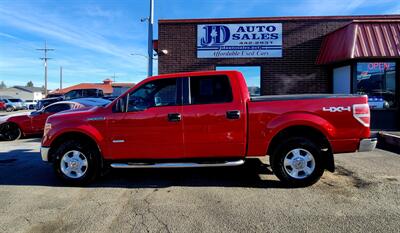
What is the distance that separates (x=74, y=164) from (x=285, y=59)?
368 inches

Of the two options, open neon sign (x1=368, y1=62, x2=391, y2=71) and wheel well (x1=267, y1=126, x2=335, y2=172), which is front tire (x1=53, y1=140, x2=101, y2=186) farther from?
open neon sign (x1=368, y1=62, x2=391, y2=71)

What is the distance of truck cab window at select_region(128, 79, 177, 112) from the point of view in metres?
5.54

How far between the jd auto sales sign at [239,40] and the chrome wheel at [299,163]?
7.88 metres

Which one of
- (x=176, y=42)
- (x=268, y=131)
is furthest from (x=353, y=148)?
(x=176, y=42)

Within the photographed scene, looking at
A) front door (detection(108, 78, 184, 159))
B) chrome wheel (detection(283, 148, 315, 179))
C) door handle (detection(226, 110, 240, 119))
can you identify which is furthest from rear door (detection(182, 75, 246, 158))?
chrome wheel (detection(283, 148, 315, 179))

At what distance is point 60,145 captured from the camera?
18.9 ft

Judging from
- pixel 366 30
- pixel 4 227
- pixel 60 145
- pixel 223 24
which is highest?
pixel 223 24

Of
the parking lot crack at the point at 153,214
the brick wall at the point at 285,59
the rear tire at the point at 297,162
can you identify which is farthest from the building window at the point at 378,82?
the parking lot crack at the point at 153,214

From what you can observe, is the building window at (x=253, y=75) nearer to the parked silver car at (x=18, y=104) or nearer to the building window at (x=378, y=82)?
the building window at (x=378, y=82)

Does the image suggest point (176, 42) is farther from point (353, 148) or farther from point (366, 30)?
point (353, 148)

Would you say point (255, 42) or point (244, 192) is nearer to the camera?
point (244, 192)

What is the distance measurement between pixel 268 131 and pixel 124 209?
259 cm

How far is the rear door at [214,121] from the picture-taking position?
5.35 m

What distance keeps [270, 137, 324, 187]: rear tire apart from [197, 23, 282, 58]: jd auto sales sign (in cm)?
781
